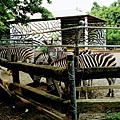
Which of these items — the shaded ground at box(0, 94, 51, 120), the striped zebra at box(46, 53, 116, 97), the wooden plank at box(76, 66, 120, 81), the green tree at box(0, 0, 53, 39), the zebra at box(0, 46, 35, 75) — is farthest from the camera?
the zebra at box(0, 46, 35, 75)

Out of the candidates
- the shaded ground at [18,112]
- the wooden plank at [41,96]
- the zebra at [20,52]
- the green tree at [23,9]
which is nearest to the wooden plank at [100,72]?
the wooden plank at [41,96]

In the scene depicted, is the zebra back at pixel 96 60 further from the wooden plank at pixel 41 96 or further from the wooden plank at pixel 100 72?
the wooden plank at pixel 100 72

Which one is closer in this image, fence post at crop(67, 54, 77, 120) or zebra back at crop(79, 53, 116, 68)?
fence post at crop(67, 54, 77, 120)

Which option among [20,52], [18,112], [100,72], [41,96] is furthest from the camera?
[20,52]

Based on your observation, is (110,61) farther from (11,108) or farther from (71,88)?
(71,88)

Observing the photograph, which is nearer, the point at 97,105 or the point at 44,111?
the point at 97,105

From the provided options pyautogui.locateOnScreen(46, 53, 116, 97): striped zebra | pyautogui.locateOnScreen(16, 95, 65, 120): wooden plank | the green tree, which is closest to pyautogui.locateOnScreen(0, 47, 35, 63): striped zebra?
the green tree

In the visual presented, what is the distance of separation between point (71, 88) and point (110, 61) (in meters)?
4.16

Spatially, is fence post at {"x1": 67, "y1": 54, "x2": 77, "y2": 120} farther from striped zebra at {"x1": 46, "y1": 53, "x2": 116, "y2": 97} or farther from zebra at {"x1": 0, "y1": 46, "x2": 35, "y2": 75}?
zebra at {"x1": 0, "y1": 46, "x2": 35, "y2": 75}

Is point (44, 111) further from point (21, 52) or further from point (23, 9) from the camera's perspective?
point (21, 52)

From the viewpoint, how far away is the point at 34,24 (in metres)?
22.9

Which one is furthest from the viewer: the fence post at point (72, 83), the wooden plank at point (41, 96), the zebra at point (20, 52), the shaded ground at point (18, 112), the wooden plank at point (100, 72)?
the zebra at point (20, 52)

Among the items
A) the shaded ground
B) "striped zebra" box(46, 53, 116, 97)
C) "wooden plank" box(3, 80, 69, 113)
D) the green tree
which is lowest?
the shaded ground

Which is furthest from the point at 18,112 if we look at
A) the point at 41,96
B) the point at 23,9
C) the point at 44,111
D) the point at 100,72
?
the point at 23,9
